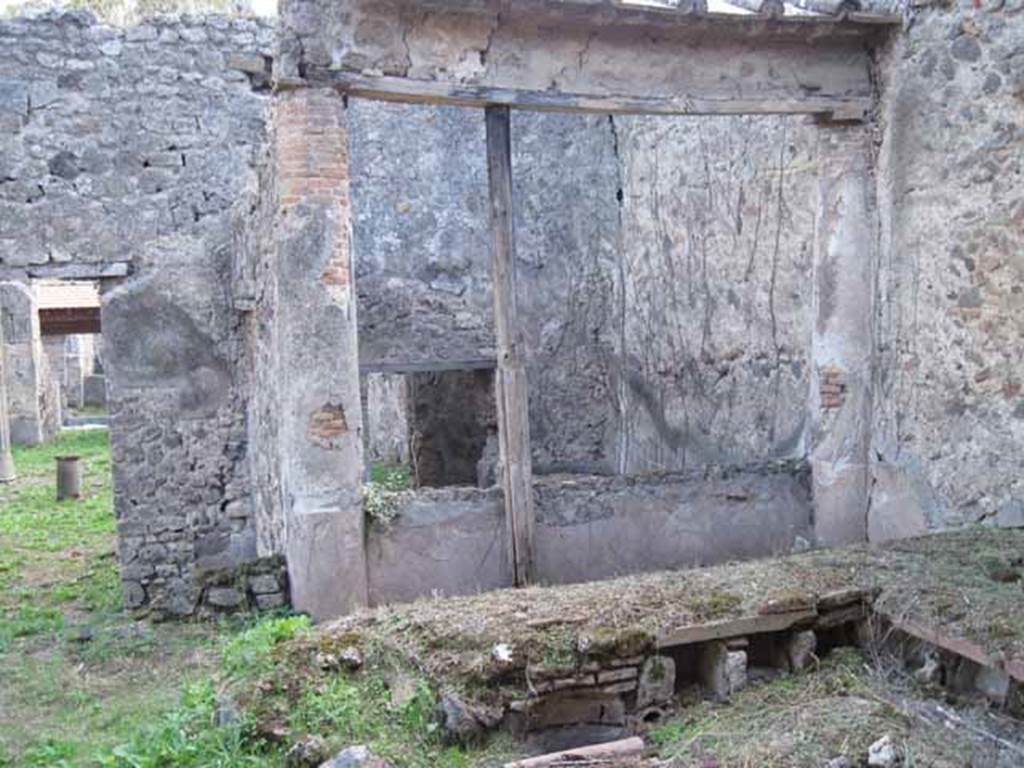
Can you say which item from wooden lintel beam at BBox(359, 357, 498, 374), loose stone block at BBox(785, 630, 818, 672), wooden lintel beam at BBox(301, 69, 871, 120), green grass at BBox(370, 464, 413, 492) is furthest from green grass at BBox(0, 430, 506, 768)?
green grass at BBox(370, 464, 413, 492)

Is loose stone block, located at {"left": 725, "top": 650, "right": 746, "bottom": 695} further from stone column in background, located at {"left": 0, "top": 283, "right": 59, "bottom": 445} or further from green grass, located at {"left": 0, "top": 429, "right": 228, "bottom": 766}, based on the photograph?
stone column in background, located at {"left": 0, "top": 283, "right": 59, "bottom": 445}

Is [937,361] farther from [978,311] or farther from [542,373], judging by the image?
[542,373]

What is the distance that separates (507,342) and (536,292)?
4986 millimetres

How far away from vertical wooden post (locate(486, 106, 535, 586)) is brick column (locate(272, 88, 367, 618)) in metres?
0.95

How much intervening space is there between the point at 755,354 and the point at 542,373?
11.2 feet

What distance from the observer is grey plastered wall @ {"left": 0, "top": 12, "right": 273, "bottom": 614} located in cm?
824

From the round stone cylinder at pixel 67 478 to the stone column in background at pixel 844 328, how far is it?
10019 mm

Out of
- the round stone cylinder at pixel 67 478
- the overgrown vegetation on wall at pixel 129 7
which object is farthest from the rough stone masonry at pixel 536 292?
the round stone cylinder at pixel 67 478

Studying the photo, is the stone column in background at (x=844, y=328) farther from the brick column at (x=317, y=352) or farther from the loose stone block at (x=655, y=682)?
the brick column at (x=317, y=352)

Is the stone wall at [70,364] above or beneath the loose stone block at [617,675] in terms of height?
above

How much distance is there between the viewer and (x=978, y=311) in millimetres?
5941

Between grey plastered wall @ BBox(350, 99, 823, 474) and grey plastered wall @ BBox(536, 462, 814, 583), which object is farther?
grey plastered wall @ BBox(350, 99, 823, 474)

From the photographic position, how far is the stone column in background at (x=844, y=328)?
682 centimetres

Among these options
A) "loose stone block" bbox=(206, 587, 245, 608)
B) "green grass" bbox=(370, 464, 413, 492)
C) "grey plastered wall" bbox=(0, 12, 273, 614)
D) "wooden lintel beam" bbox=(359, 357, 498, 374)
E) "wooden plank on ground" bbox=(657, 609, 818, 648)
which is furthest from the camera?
"green grass" bbox=(370, 464, 413, 492)
